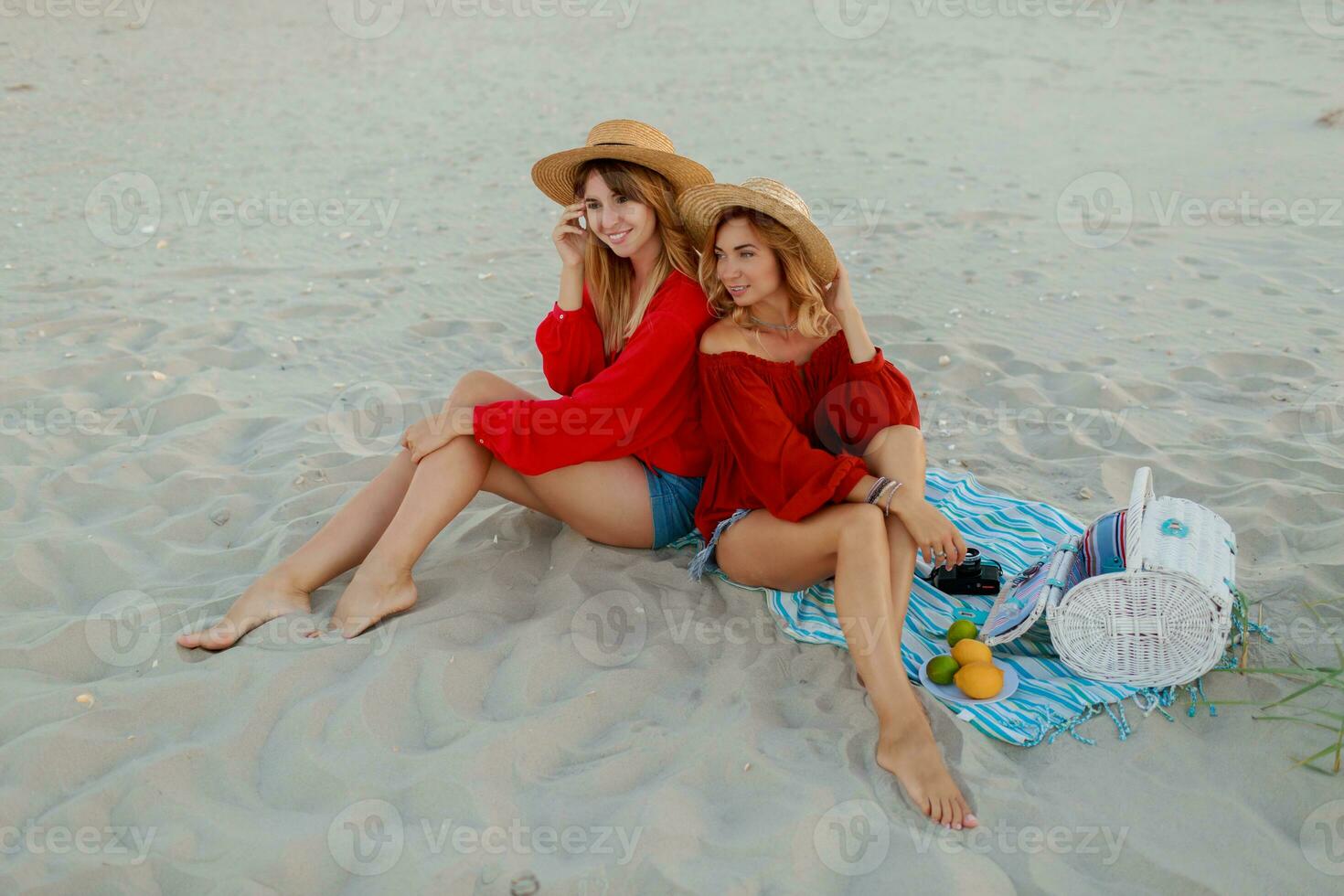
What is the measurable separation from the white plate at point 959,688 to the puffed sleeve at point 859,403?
2.36ft

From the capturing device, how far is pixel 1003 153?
8.34m

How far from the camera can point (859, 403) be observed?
3291 mm

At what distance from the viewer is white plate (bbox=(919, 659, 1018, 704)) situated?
287 cm

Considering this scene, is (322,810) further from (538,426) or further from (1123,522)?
(1123,522)

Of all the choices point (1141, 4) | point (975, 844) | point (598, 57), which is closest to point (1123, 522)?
point (975, 844)

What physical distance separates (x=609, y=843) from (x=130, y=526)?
2.32 metres
